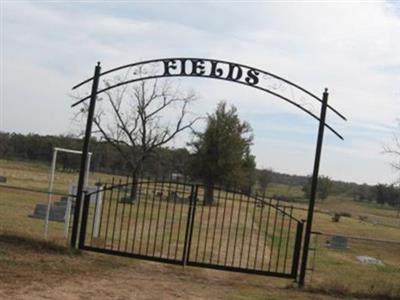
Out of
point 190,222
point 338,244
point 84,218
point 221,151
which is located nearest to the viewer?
point 190,222

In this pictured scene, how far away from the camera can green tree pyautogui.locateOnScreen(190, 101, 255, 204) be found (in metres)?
55.0

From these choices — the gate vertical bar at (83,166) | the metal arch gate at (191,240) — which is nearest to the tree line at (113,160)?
the metal arch gate at (191,240)

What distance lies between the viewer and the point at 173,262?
37.4ft

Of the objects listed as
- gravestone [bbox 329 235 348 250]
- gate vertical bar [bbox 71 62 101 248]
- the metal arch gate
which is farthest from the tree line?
gate vertical bar [bbox 71 62 101 248]

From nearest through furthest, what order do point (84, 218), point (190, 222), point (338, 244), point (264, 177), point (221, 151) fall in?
point (190, 222) < point (84, 218) < point (338, 244) < point (221, 151) < point (264, 177)

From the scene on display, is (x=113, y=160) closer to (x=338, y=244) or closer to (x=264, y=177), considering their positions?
(x=264, y=177)

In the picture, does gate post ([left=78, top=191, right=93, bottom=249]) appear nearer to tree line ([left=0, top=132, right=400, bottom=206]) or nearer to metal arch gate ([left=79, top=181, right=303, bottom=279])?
metal arch gate ([left=79, top=181, right=303, bottom=279])

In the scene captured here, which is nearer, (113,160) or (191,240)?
(191,240)

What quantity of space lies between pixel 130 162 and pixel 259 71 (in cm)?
3483

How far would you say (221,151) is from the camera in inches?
2165

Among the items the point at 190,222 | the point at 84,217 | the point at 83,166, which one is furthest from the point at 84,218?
the point at 190,222

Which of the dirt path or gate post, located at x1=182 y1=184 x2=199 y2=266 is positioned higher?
gate post, located at x1=182 y1=184 x2=199 y2=266

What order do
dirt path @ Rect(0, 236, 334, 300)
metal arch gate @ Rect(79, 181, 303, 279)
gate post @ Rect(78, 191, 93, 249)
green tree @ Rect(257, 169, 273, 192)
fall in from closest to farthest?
dirt path @ Rect(0, 236, 334, 300) → metal arch gate @ Rect(79, 181, 303, 279) → gate post @ Rect(78, 191, 93, 249) → green tree @ Rect(257, 169, 273, 192)

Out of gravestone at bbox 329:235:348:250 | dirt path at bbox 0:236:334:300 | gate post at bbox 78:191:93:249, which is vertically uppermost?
gate post at bbox 78:191:93:249
